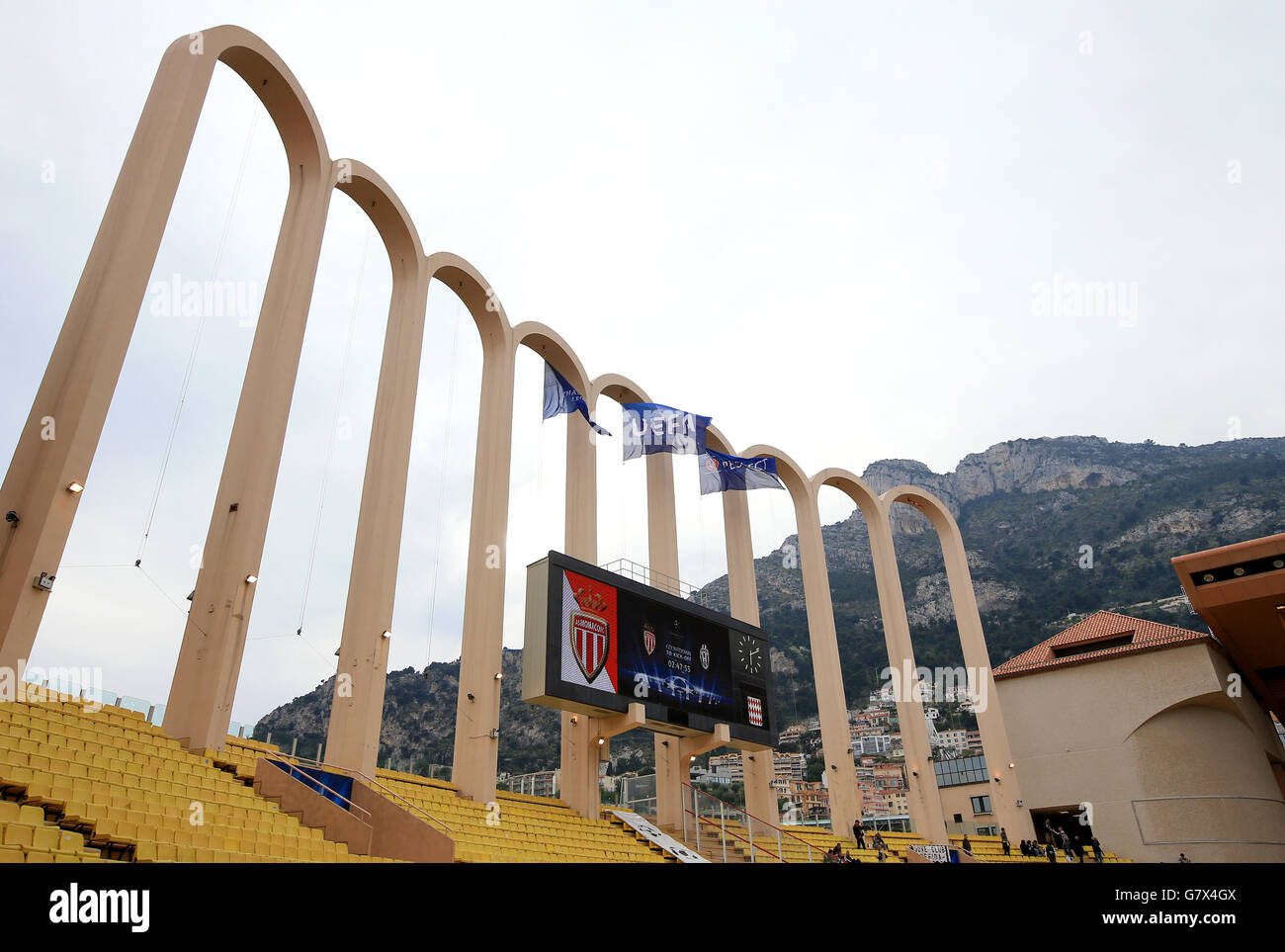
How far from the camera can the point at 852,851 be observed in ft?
74.4

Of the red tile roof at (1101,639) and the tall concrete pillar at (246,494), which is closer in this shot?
the tall concrete pillar at (246,494)

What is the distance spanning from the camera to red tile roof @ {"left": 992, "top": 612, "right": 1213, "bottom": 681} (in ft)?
102

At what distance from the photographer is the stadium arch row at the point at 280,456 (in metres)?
11.9

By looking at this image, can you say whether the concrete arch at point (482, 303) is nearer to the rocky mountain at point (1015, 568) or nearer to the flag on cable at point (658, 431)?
the flag on cable at point (658, 431)

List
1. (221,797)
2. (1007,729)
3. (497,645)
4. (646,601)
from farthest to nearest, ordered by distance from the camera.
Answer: (1007,729) < (646,601) < (497,645) < (221,797)

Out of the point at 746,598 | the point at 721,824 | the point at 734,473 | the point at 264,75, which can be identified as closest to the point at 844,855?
the point at 721,824

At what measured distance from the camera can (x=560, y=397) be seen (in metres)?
23.6

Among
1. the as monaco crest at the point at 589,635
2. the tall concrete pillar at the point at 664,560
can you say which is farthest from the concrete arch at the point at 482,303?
the as monaco crest at the point at 589,635

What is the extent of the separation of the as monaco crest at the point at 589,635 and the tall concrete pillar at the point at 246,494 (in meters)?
6.61

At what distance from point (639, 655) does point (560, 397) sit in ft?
27.4

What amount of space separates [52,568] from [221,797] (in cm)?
402
